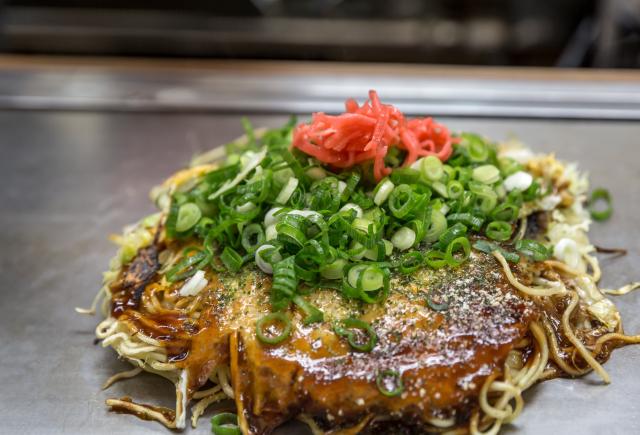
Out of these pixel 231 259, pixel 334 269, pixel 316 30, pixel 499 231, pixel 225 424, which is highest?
pixel 316 30

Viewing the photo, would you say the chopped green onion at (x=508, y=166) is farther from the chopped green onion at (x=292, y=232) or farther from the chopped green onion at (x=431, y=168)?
Answer: the chopped green onion at (x=292, y=232)

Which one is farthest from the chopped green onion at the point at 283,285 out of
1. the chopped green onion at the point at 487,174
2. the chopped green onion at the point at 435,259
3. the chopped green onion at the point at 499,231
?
the chopped green onion at the point at 487,174

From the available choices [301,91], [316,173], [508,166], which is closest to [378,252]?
[316,173]

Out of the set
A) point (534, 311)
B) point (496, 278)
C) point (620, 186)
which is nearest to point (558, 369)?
point (534, 311)

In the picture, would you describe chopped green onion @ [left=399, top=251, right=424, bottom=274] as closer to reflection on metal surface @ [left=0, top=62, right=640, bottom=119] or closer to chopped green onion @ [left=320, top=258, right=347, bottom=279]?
chopped green onion @ [left=320, top=258, right=347, bottom=279]

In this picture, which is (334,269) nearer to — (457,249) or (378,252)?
(378,252)

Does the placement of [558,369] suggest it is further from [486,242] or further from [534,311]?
[486,242]
